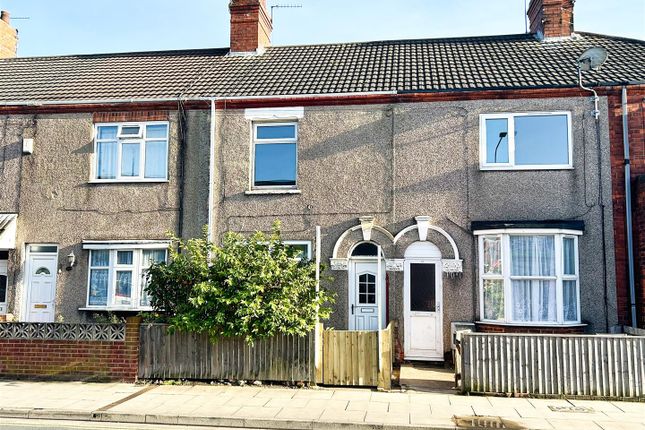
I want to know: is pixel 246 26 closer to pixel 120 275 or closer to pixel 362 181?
pixel 362 181

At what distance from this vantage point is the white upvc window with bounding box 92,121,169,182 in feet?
44.5

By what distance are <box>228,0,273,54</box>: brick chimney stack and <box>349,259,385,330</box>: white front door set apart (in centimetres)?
777

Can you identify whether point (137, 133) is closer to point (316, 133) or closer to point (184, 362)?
point (316, 133)

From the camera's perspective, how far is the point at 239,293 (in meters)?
9.54

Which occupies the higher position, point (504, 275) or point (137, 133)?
point (137, 133)

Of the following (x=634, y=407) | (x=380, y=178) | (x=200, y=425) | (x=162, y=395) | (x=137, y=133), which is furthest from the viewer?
(x=137, y=133)

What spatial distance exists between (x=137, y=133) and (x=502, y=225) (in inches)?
355

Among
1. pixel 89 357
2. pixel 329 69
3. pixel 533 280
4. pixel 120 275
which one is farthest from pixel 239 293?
pixel 329 69

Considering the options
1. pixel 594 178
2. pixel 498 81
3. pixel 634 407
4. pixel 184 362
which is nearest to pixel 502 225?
pixel 594 178

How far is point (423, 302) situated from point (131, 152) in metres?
8.03

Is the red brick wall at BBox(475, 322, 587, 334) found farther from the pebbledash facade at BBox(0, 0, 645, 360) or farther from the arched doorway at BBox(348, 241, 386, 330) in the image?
the arched doorway at BBox(348, 241, 386, 330)

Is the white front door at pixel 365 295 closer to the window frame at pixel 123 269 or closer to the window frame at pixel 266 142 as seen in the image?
the window frame at pixel 266 142

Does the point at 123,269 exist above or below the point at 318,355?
above

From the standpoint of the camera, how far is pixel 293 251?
1070 cm
